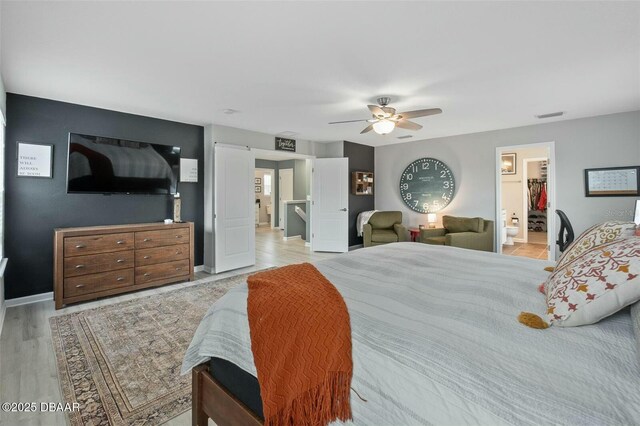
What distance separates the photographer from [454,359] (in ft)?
2.96

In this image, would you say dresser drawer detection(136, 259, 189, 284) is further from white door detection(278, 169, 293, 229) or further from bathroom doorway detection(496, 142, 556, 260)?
bathroom doorway detection(496, 142, 556, 260)

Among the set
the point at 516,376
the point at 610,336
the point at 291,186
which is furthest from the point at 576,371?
the point at 291,186

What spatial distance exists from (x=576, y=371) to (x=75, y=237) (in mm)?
4222

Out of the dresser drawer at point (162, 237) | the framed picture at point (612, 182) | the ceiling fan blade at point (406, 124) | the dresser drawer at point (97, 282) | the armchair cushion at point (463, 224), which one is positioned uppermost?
the ceiling fan blade at point (406, 124)

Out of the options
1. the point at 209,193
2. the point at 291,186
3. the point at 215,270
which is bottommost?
the point at 215,270

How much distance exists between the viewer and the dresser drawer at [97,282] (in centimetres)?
331

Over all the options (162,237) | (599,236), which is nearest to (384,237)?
(162,237)

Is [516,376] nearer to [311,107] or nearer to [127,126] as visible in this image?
[311,107]

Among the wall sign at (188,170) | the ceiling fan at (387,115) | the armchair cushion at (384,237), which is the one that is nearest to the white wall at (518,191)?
the armchair cushion at (384,237)

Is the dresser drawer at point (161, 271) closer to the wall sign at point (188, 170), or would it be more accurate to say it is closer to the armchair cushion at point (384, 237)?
the wall sign at point (188, 170)

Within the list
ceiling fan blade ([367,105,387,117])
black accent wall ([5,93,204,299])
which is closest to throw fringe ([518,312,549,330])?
ceiling fan blade ([367,105,387,117])

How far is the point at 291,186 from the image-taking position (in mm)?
9633

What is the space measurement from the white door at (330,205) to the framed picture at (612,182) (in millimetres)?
3879

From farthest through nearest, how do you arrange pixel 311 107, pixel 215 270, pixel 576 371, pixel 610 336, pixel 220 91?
pixel 215 270
pixel 311 107
pixel 220 91
pixel 610 336
pixel 576 371
